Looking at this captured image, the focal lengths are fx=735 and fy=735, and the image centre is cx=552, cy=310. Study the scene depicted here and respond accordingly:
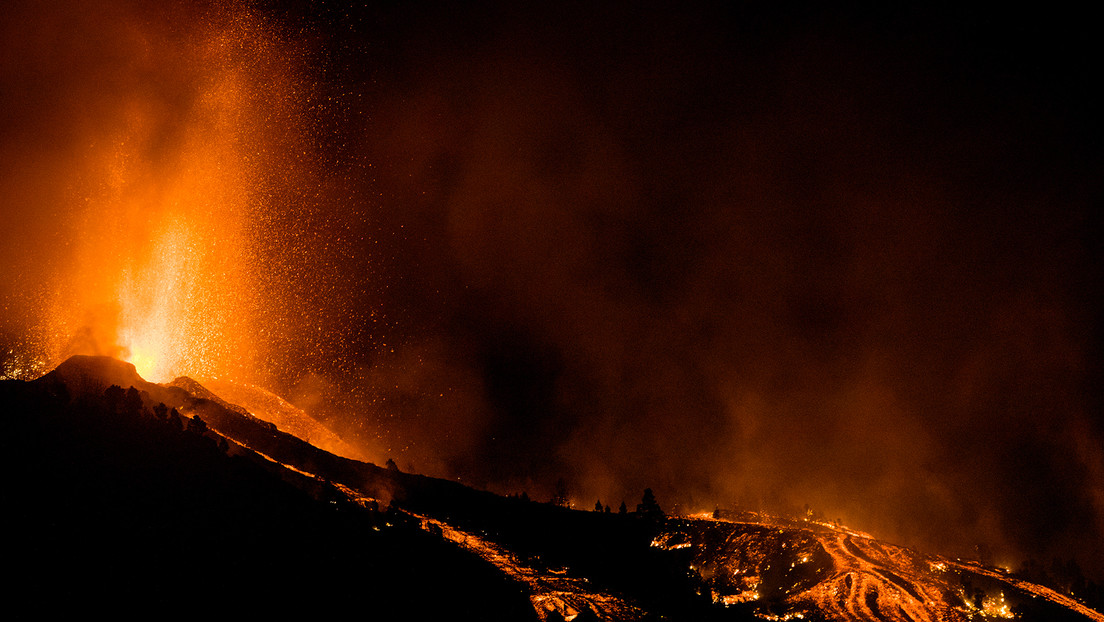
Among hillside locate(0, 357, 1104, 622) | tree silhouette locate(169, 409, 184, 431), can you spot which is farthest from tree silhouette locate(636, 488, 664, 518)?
tree silhouette locate(169, 409, 184, 431)

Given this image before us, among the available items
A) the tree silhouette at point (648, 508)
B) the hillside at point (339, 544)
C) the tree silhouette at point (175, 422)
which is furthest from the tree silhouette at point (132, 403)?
the tree silhouette at point (648, 508)

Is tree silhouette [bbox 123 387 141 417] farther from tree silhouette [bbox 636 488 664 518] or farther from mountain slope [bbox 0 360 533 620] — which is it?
tree silhouette [bbox 636 488 664 518]

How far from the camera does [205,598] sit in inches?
1959

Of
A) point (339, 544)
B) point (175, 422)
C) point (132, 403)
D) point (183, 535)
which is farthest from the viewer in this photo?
point (132, 403)

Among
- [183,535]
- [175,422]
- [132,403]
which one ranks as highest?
[132,403]

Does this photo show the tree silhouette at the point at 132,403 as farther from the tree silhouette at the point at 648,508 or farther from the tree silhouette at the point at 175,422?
the tree silhouette at the point at 648,508

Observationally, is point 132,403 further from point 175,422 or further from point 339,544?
point 339,544

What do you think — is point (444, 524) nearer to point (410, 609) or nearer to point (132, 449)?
point (410, 609)

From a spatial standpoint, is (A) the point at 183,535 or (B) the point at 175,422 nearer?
(A) the point at 183,535

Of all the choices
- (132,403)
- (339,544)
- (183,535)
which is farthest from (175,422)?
(339,544)

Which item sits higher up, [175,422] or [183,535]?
[175,422]

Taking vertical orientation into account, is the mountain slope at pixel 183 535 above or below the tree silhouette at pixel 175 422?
below

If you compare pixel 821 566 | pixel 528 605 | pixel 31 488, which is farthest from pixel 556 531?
pixel 31 488

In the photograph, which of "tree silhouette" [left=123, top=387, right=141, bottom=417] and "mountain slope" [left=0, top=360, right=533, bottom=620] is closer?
"mountain slope" [left=0, top=360, right=533, bottom=620]
